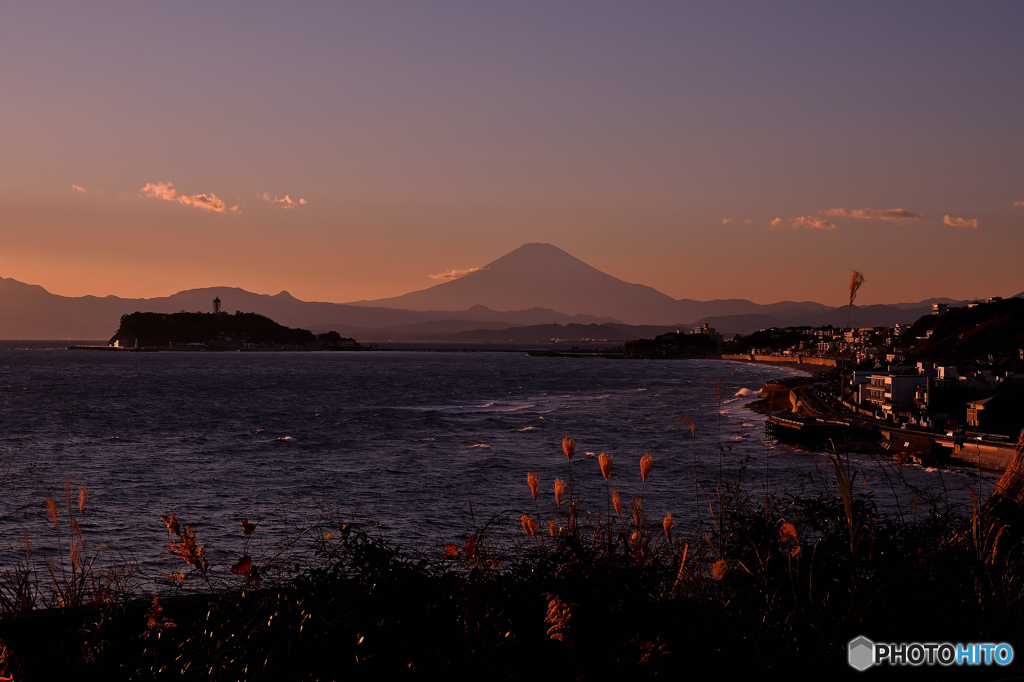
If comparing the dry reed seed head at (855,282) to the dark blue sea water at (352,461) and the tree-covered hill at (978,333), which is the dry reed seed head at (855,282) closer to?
the dark blue sea water at (352,461)

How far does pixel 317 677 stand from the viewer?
3838mm

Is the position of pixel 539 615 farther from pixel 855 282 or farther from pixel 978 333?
pixel 978 333

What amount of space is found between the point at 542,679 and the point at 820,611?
179 cm

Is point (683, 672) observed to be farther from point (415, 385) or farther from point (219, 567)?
point (415, 385)

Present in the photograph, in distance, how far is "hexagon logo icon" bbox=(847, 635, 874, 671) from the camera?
429cm

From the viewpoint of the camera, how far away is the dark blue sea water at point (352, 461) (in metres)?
23.7

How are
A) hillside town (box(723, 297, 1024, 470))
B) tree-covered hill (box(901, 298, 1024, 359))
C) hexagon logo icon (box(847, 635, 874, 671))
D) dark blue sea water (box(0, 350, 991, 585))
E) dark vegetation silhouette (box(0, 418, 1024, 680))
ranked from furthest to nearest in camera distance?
tree-covered hill (box(901, 298, 1024, 359)) < hillside town (box(723, 297, 1024, 470)) < dark blue sea water (box(0, 350, 991, 585)) < hexagon logo icon (box(847, 635, 874, 671)) < dark vegetation silhouette (box(0, 418, 1024, 680))

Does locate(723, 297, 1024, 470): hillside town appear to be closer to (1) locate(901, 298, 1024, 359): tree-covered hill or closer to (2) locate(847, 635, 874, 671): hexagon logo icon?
(1) locate(901, 298, 1024, 359): tree-covered hill
